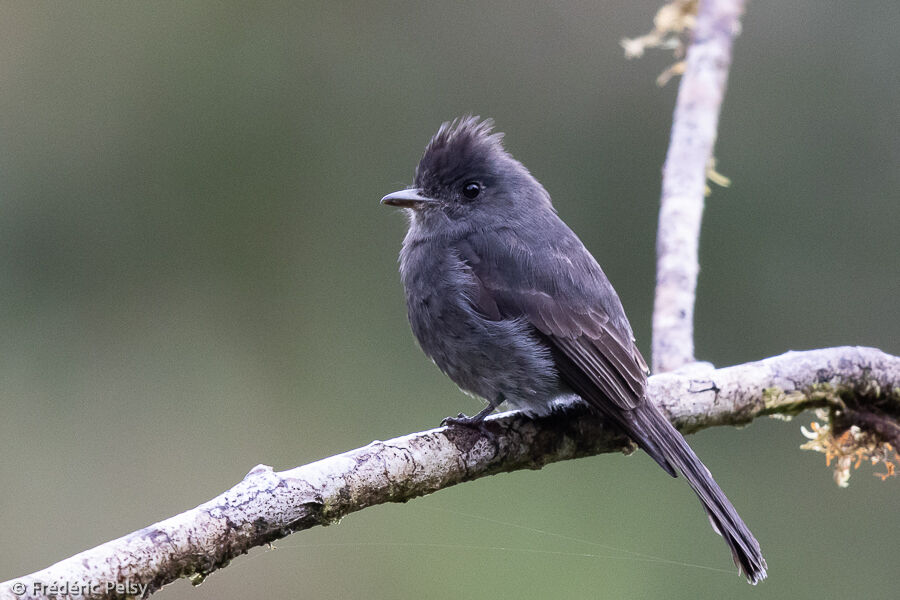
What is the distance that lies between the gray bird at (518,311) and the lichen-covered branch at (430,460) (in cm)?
14

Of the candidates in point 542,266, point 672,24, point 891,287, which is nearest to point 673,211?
point 542,266

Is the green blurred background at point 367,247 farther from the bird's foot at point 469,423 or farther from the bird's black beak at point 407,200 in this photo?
the bird's foot at point 469,423

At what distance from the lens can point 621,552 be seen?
5.22 m

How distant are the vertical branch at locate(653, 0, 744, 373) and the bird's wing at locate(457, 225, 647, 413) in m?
0.38

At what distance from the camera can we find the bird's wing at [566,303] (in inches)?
126

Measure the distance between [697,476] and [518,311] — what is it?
31.3 inches

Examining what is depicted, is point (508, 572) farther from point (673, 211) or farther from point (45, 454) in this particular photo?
point (45, 454)

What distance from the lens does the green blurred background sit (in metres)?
5.64

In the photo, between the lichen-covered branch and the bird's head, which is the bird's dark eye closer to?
the bird's head

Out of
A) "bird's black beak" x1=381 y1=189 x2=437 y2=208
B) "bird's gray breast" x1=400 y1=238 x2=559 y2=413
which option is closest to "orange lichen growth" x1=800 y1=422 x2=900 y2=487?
"bird's gray breast" x1=400 y1=238 x2=559 y2=413

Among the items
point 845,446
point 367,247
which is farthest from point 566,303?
point 367,247

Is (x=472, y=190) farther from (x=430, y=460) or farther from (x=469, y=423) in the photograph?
(x=430, y=460)

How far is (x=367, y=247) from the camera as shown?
261 inches

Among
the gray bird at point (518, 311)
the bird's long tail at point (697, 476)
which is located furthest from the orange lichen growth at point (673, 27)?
the bird's long tail at point (697, 476)
